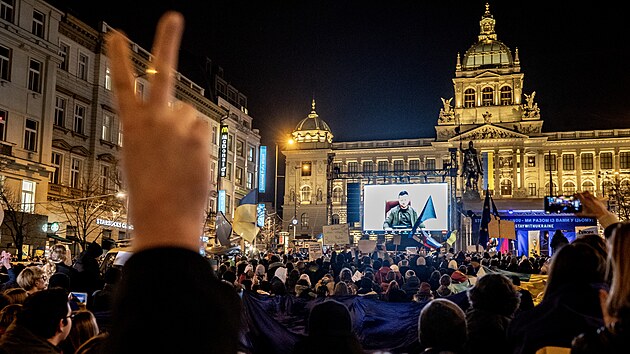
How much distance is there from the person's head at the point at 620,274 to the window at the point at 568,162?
92200 millimetres

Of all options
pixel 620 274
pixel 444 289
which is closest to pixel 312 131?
pixel 444 289

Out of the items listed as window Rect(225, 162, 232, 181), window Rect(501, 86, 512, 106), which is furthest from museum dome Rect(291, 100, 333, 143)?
window Rect(225, 162, 232, 181)

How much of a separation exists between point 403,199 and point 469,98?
5738 centimetres

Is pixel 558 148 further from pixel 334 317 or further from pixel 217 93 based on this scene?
pixel 334 317

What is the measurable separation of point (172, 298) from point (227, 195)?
57.6 meters

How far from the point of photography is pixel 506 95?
8981 centimetres

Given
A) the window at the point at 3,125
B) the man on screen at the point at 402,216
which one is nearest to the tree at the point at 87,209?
the window at the point at 3,125

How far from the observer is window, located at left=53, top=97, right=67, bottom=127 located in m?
34.1

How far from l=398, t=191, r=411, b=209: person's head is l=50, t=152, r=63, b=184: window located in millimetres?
19768

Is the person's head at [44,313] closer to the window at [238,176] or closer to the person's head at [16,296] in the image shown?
the person's head at [16,296]

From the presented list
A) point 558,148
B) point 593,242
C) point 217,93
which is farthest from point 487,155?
point 593,242

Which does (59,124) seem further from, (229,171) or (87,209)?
(229,171)

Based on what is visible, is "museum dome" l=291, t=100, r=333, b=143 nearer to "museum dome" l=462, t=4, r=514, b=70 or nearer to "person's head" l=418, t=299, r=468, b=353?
"museum dome" l=462, t=4, r=514, b=70

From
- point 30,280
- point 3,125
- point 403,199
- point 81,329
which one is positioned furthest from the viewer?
point 403,199
